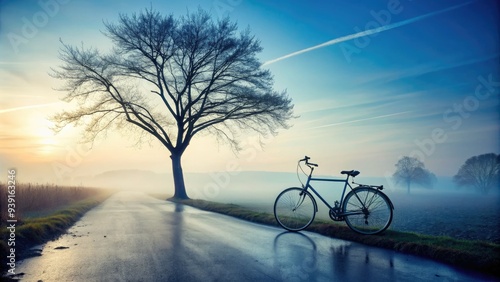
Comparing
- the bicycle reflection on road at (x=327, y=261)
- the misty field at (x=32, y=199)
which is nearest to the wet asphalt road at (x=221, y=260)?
the bicycle reflection on road at (x=327, y=261)

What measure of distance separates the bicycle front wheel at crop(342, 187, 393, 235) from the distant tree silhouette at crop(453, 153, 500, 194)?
75.4 m

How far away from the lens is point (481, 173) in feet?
227

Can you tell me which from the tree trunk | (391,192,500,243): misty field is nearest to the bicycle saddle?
(391,192,500,243): misty field

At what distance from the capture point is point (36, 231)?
6715 mm

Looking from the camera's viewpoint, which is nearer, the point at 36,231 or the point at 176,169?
the point at 36,231

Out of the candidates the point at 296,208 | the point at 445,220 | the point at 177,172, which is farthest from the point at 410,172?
the point at 296,208

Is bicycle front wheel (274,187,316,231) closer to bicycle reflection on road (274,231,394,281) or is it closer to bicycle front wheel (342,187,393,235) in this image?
bicycle front wheel (342,187,393,235)

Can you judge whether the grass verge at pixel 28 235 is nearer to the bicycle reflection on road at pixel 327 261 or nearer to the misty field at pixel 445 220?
the bicycle reflection on road at pixel 327 261

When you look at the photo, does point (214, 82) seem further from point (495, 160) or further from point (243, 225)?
point (495, 160)

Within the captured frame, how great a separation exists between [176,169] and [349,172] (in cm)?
1778

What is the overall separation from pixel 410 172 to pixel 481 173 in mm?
19026

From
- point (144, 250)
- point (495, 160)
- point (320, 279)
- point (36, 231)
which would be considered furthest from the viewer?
point (495, 160)

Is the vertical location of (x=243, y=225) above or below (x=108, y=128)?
below

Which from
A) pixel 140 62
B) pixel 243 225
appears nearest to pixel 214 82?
pixel 140 62
